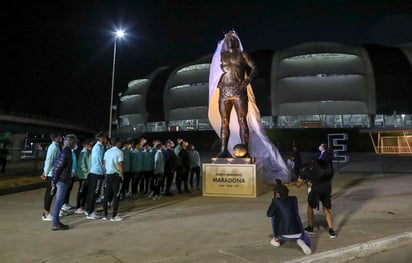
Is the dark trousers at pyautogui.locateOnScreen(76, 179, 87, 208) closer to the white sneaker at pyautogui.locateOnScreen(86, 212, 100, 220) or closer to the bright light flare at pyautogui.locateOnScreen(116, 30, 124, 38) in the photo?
the white sneaker at pyautogui.locateOnScreen(86, 212, 100, 220)

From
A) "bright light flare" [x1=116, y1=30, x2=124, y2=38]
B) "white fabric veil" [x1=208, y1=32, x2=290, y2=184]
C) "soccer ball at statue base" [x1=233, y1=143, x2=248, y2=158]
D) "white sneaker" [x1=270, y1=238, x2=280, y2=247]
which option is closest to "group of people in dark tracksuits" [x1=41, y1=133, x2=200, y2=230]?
"soccer ball at statue base" [x1=233, y1=143, x2=248, y2=158]

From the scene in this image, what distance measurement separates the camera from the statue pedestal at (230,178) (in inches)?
397

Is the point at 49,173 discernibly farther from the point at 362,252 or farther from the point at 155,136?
the point at 155,136

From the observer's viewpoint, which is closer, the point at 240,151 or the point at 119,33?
the point at 240,151

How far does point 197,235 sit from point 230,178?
4.51 meters

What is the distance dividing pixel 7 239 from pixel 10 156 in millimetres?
22477

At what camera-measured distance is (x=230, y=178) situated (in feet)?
33.8

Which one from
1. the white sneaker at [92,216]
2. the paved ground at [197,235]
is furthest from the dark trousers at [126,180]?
the white sneaker at [92,216]

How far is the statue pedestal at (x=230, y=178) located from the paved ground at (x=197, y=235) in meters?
0.81

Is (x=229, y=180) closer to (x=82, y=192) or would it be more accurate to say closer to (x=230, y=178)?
(x=230, y=178)

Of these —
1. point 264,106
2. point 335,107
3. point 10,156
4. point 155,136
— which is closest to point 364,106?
point 335,107

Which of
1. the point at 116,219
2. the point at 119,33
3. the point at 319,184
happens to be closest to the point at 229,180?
the point at 116,219

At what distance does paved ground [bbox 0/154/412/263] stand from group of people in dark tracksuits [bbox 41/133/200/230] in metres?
0.51

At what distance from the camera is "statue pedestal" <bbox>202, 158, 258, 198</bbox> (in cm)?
1008
